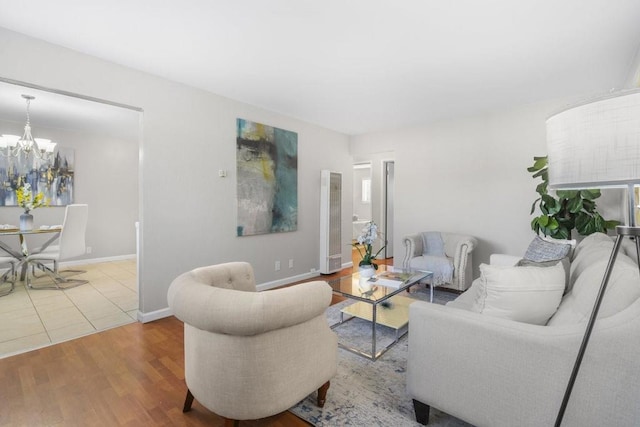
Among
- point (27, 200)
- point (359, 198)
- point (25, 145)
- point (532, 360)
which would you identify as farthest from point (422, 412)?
point (359, 198)

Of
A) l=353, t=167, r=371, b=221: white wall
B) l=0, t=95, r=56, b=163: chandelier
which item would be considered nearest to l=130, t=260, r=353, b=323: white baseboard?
l=0, t=95, r=56, b=163: chandelier

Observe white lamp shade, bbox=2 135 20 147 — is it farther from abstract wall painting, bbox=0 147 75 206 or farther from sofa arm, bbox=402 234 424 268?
sofa arm, bbox=402 234 424 268

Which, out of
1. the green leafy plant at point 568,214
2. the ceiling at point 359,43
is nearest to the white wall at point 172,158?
the ceiling at point 359,43

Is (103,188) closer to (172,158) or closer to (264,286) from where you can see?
(172,158)

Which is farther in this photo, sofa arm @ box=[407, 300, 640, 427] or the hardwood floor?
the hardwood floor

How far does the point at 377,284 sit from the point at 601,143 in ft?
6.74

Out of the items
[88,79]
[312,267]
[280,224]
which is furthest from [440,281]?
[88,79]

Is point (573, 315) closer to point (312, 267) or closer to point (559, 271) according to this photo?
point (559, 271)

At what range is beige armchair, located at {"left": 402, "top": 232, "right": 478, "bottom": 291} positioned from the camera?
360 centimetres

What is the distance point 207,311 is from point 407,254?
322cm

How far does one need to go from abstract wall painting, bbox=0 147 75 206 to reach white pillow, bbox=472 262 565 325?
262 inches

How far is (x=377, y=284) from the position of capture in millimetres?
2699

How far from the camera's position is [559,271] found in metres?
1.50

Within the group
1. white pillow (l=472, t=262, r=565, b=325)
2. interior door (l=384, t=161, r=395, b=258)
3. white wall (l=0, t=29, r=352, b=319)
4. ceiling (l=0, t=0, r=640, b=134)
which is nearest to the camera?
white pillow (l=472, t=262, r=565, b=325)
